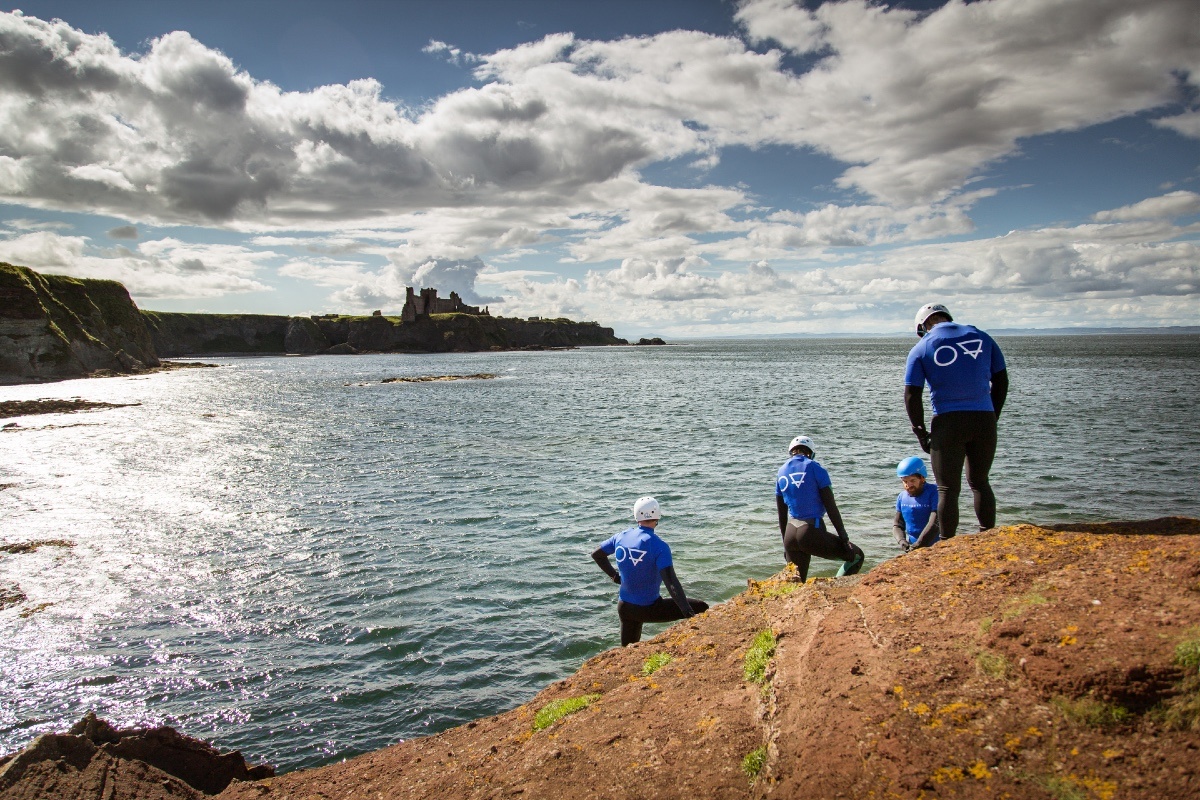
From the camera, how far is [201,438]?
130ft

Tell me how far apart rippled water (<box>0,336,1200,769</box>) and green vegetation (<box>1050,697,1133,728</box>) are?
7619 millimetres

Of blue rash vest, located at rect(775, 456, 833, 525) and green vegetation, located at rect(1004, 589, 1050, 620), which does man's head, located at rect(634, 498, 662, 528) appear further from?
green vegetation, located at rect(1004, 589, 1050, 620)

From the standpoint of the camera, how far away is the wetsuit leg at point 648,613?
984cm

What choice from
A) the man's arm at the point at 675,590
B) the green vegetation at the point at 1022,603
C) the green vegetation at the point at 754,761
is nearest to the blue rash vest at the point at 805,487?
the man's arm at the point at 675,590

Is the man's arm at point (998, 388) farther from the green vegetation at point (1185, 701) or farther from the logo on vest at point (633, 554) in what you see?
the logo on vest at point (633, 554)

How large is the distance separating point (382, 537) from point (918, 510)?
567 inches

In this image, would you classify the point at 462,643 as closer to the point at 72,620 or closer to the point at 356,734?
the point at 356,734

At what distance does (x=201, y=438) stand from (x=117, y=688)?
33613mm

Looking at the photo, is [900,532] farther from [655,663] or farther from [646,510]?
[655,663]

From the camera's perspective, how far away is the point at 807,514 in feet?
34.2

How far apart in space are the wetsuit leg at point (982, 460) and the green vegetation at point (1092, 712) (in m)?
3.61

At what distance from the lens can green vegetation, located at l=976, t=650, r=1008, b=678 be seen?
4.95 meters

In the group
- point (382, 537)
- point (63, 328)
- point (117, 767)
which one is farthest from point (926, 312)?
point (63, 328)

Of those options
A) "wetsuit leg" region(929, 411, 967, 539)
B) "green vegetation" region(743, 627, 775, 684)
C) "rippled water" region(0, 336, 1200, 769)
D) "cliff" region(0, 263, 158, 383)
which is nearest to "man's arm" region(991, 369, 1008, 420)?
"wetsuit leg" region(929, 411, 967, 539)
